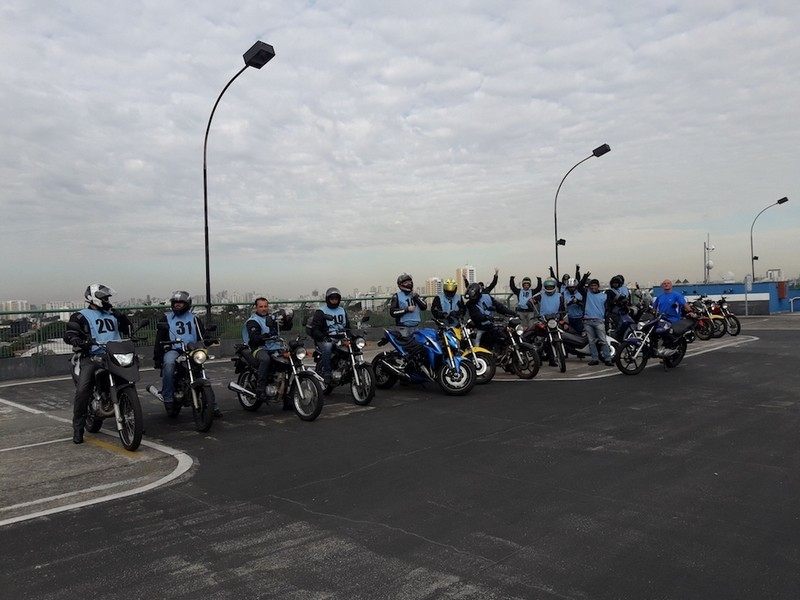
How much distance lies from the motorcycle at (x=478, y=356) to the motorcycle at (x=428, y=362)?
0.56 meters

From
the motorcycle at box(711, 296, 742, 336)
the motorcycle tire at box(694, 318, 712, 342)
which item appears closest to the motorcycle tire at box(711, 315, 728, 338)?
the motorcycle at box(711, 296, 742, 336)

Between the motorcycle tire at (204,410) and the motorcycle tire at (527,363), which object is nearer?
the motorcycle tire at (204,410)

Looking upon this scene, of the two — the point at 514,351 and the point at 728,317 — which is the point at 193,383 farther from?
the point at 728,317

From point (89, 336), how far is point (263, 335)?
87.9 inches

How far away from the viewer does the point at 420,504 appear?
480 centimetres

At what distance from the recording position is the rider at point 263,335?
8.64m

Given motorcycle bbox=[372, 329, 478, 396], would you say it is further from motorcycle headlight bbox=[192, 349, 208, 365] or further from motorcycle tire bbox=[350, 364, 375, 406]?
motorcycle headlight bbox=[192, 349, 208, 365]

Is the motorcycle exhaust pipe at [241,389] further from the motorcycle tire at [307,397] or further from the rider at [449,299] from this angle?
the rider at [449,299]

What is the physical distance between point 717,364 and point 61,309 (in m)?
14.9

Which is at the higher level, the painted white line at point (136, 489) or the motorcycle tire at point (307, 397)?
the motorcycle tire at point (307, 397)

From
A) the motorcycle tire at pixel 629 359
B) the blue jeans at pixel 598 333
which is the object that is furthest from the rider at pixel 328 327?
the blue jeans at pixel 598 333

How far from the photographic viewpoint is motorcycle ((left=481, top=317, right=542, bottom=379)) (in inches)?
457

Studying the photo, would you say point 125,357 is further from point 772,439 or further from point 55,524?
point 772,439

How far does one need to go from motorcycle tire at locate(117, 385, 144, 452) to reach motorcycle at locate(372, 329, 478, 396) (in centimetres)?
421
